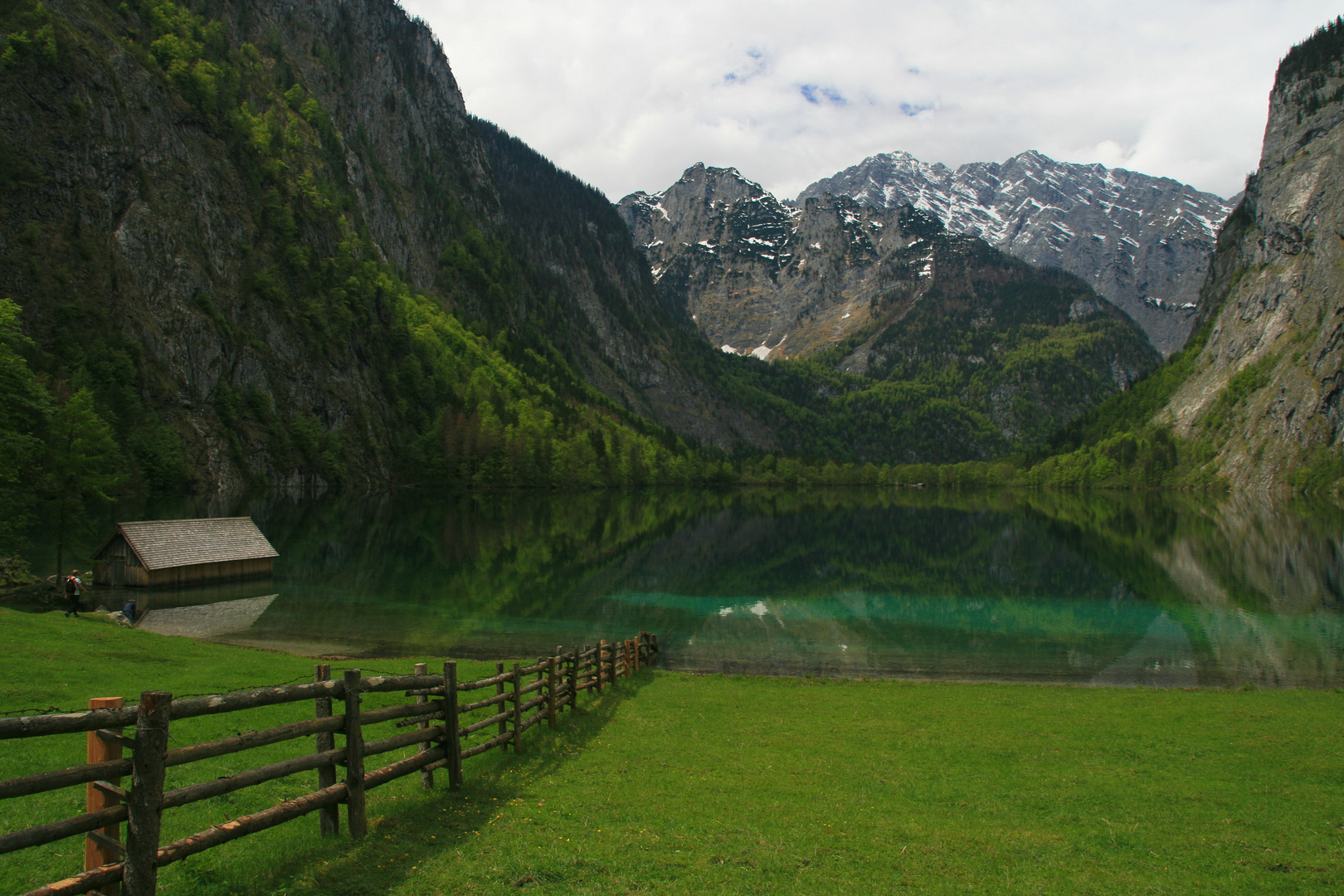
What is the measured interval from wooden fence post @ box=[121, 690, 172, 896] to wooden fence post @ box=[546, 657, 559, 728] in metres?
11.0

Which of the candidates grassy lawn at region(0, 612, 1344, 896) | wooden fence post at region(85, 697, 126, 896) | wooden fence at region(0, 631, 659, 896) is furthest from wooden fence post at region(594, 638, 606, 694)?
wooden fence post at region(85, 697, 126, 896)

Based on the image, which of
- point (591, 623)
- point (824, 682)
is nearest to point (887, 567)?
point (591, 623)

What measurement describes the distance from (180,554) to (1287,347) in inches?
8071

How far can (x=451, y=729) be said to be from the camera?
12289mm

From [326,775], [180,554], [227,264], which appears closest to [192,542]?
[180,554]

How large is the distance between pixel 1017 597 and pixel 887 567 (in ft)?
49.2

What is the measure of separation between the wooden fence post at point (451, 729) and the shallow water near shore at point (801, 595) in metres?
18.7

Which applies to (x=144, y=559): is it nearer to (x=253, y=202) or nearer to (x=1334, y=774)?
(x=1334, y=774)

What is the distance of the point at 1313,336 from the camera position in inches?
6250

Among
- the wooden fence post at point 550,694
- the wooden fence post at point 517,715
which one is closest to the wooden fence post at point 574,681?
the wooden fence post at point 550,694

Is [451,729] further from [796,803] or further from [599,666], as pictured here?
[599,666]

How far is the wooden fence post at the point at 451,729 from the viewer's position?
12234 mm

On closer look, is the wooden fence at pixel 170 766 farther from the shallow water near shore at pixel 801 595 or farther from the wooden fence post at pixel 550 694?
the shallow water near shore at pixel 801 595

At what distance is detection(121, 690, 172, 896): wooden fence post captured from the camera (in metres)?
6.92
